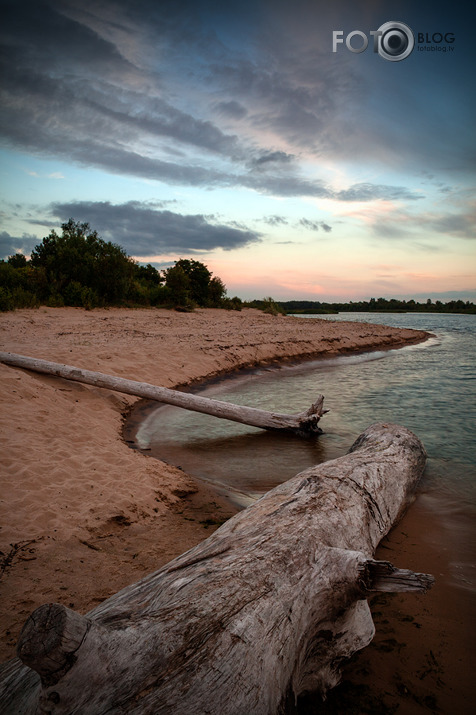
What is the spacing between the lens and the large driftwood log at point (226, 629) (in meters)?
1.49

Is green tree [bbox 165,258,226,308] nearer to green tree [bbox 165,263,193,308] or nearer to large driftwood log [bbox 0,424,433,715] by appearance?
green tree [bbox 165,263,193,308]

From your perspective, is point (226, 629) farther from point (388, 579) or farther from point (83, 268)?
point (83, 268)

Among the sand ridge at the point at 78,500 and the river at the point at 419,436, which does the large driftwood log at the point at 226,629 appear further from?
the sand ridge at the point at 78,500

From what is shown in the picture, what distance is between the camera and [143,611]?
6.35ft

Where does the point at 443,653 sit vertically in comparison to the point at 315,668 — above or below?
below

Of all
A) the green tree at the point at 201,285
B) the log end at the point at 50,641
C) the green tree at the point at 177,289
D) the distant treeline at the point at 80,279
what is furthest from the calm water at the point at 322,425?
the green tree at the point at 201,285

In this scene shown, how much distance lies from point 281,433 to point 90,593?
198 inches

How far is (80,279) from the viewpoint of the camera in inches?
963

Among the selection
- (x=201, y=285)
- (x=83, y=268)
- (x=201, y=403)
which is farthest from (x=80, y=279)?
(x=201, y=403)

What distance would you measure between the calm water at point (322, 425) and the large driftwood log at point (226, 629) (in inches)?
93.8

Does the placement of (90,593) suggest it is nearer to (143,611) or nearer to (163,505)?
(143,611)

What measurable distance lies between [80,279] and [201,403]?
20155 mm

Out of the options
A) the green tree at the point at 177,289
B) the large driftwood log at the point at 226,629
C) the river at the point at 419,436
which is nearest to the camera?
the large driftwood log at the point at 226,629

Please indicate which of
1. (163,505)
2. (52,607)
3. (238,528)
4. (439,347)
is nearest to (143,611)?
(52,607)
